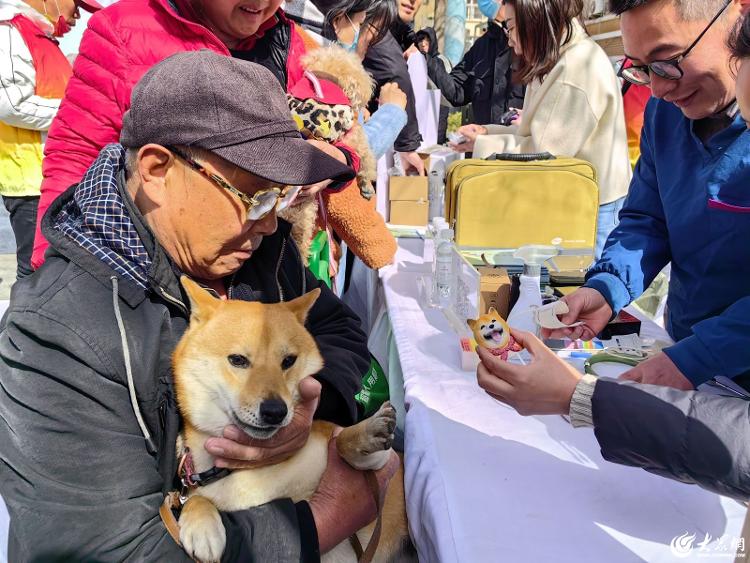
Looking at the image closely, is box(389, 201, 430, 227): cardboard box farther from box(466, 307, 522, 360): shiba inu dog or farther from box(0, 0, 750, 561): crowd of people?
box(466, 307, 522, 360): shiba inu dog

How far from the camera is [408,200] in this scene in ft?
11.3

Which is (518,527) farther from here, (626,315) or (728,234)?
(626,315)

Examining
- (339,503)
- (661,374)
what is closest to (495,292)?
(661,374)

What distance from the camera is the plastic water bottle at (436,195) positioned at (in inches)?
145

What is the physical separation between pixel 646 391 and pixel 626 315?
3.37ft

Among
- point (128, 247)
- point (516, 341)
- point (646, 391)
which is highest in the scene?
point (128, 247)

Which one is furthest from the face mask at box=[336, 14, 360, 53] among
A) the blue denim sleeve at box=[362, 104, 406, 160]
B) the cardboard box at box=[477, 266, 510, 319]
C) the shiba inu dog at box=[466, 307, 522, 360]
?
the shiba inu dog at box=[466, 307, 522, 360]

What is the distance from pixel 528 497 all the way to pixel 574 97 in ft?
6.83

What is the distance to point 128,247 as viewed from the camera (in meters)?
1.01

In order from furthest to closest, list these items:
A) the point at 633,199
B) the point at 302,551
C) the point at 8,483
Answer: the point at 633,199 → the point at 302,551 → the point at 8,483

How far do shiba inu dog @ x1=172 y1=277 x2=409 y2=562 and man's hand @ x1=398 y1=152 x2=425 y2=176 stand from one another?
2.87 m

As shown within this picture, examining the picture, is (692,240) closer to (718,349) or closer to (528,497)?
(718,349)

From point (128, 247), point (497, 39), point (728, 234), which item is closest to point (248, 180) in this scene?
point (128, 247)

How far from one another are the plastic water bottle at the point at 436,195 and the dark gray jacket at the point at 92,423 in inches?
109
